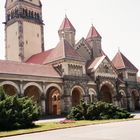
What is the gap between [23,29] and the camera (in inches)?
2254

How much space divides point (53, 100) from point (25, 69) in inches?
359

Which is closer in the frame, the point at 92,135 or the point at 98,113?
the point at 92,135

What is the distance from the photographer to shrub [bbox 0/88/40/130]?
2277cm

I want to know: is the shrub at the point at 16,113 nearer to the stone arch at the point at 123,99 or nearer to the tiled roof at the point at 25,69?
the tiled roof at the point at 25,69

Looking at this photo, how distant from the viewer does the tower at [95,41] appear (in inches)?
2405

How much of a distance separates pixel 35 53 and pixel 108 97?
664 inches

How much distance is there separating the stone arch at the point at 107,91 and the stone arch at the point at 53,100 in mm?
9404

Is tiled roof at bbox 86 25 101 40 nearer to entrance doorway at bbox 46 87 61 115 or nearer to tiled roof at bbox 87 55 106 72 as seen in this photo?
tiled roof at bbox 87 55 106 72

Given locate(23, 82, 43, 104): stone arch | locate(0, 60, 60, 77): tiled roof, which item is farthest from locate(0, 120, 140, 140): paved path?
locate(23, 82, 43, 104): stone arch

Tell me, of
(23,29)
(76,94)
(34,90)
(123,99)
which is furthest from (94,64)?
(23,29)

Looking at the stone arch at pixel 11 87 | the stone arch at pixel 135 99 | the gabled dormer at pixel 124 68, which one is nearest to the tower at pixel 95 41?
the gabled dormer at pixel 124 68

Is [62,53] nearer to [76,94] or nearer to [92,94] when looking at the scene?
[76,94]

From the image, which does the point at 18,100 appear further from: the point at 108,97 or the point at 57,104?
the point at 108,97

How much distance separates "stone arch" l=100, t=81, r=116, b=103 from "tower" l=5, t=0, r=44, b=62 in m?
15.2
